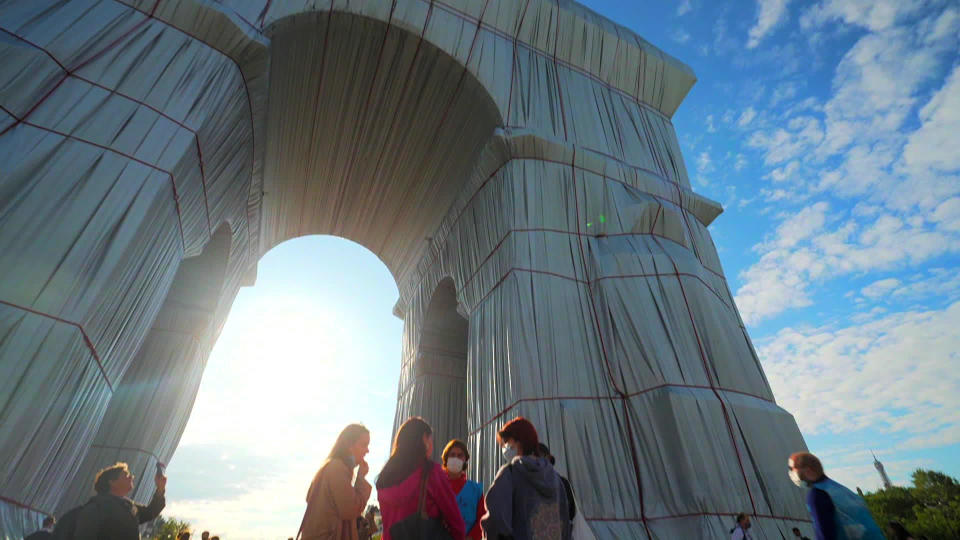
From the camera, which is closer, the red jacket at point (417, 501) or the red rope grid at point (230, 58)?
the red jacket at point (417, 501)

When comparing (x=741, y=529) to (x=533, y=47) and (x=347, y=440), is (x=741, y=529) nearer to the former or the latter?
(x=347, y=440)

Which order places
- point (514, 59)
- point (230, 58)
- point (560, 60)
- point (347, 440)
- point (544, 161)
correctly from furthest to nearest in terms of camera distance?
1. point (560, 60)
2. point (514, 59)
3. point (544, 161)
4. point (230, 58)
5. point (347, 440)

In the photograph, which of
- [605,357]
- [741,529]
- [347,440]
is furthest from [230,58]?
[741,529]

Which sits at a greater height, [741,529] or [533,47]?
[533,47]

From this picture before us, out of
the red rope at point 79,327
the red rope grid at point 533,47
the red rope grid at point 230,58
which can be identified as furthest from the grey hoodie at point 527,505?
the red rope grid at point 533,47

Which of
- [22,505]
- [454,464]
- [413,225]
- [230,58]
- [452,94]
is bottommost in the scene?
[22,505]

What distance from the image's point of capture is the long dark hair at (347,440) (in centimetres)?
279

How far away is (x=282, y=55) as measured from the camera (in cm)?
824

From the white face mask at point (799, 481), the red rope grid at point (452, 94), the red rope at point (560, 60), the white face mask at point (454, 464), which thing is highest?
the red rope at point (560, 60)

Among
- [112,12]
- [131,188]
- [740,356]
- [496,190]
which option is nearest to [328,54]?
[112,12]

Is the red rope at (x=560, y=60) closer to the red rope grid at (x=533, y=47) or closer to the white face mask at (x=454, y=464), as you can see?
the red rope grid at (x=533, y=47)

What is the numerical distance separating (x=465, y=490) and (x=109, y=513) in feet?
8.27

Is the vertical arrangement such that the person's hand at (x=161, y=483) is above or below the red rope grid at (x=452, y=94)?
below

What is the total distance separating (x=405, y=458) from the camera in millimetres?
2688
